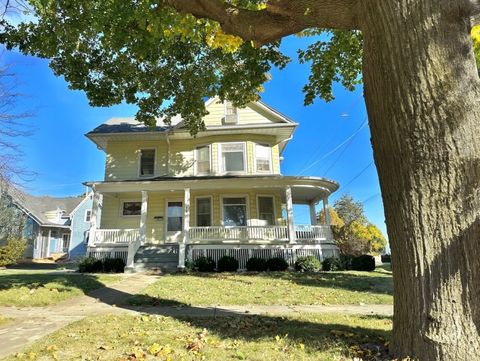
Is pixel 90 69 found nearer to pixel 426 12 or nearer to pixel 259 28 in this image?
pixel 259 28

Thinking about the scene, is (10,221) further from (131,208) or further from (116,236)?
(116,236)

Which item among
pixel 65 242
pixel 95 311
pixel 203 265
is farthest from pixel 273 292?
pixel 65 242

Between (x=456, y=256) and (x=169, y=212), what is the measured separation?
1765 centimetres

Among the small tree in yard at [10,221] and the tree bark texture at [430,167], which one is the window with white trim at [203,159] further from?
the small tree in yard at [10,221]

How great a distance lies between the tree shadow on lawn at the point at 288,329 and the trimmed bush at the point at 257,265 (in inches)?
361

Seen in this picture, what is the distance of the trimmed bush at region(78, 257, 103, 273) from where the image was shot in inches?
645

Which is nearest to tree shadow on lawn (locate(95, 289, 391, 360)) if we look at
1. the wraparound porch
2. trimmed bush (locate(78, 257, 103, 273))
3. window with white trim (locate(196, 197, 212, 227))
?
trimmed bush (locate(78, 257, 103, 273))

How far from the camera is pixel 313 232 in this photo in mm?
18344

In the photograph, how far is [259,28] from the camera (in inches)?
210

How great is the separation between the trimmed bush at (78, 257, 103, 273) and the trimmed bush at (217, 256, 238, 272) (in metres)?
5.43

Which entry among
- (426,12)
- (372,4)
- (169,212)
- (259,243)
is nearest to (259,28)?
(372,4)

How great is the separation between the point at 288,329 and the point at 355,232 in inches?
957

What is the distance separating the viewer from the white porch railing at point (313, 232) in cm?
1825

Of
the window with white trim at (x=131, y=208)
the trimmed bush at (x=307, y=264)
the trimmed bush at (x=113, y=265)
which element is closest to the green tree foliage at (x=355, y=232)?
the trimmed bush at (x=307, y=264)
